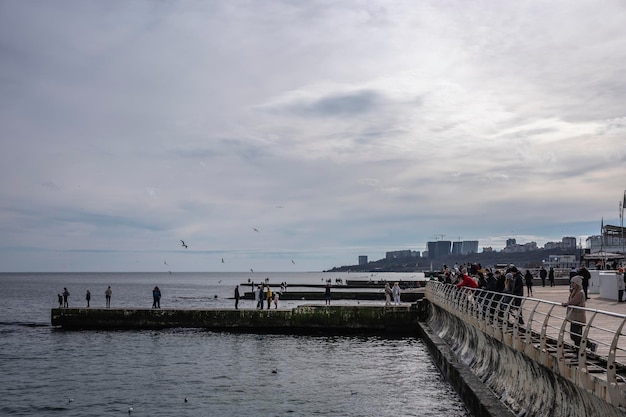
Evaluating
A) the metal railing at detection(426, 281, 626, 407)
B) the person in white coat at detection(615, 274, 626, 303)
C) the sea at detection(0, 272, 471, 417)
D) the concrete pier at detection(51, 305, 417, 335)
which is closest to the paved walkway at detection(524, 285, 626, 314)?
the person in white coat at detection(615, 274, 626, 303)

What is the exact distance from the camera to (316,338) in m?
40.5

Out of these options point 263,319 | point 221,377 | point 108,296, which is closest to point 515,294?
point 221,377

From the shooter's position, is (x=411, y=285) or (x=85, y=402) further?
(x=411, y=285)

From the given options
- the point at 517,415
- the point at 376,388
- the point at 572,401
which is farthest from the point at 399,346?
the point at 572,401

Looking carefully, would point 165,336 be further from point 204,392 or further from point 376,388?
point 376,388

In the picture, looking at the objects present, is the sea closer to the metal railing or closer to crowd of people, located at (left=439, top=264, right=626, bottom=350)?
crowd of people, located at (left=439, top=264, right=626, bottom=350)

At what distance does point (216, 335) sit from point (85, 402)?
19547 millimetres

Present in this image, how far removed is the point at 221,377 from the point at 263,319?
54.6 ft

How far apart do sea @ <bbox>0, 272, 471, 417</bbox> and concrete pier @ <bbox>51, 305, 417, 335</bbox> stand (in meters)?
2.08

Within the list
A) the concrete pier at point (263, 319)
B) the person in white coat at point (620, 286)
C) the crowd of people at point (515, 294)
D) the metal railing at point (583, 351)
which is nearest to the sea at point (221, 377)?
the concrete pier at point (263, 319)

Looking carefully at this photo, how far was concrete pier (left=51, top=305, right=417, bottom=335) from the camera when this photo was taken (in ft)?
141

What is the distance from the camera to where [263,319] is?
44344mm

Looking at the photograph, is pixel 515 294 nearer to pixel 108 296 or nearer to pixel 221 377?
pixel 221 377

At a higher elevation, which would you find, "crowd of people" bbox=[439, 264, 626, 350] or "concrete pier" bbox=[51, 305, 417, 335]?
"crowd of people" bbox=[439, 264, 626, 350]
